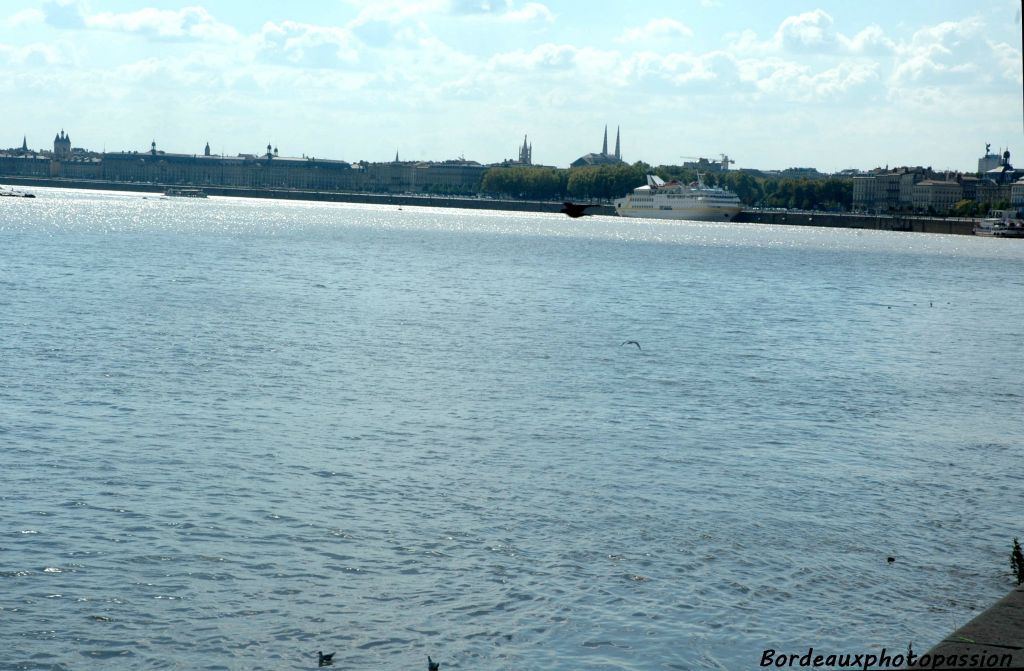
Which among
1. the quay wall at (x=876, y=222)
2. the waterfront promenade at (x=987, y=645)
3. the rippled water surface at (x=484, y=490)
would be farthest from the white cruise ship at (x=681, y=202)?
the waterfront promenade at (x=987, y=645)

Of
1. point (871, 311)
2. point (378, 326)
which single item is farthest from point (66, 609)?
point (871, 311)

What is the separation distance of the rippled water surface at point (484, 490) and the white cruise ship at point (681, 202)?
142 metres

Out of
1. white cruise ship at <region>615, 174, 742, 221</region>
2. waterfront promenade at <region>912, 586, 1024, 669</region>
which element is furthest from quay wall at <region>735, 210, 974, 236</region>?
waterfront promenade at <region>912, 586, 1024, 669</region>

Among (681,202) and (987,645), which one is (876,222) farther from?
(987,645)

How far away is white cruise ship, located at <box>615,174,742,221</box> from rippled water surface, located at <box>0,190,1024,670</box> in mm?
141806

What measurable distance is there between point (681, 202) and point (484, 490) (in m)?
167

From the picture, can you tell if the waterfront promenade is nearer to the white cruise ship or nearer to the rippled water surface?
the rippled water surface

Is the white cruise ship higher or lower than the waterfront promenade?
higher

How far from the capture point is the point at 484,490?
16.0 meters

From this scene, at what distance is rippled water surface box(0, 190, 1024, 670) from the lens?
11414 millimetres

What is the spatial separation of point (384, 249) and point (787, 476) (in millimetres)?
71941

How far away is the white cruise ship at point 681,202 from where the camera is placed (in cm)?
17875

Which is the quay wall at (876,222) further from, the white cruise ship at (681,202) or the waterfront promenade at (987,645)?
the waterfront promenade at (987,645)

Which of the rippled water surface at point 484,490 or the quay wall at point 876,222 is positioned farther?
the quay wall at point 876,222
